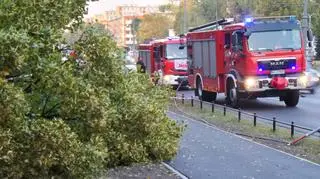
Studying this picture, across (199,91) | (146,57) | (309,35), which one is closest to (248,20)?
(309,35)

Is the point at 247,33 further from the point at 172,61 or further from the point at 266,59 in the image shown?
the point at 172,61

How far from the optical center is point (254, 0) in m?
62.9

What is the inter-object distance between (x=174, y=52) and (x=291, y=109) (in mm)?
12571

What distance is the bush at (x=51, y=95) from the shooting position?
6391 millimetres

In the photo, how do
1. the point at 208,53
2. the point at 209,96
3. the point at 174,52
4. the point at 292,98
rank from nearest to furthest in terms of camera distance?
1. the point at 292,98
2. the point at 208,53
3. the point at 209,96
4. the point at 174,52

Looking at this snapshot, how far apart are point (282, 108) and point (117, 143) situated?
1355 cm

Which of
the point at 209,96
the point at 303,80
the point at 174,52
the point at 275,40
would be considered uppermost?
the point at 275,40

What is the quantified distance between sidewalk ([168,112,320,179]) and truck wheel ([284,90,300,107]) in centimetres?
877

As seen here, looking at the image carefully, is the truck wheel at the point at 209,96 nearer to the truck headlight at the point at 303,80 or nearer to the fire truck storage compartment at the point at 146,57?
the truck headlight at the point at 303,80

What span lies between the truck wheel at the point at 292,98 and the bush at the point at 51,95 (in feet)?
48.0

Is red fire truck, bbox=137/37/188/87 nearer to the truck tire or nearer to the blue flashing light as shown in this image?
the truck tire

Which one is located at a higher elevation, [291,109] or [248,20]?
[248,20]

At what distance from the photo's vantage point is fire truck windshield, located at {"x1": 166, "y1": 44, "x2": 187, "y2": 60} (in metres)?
32.9

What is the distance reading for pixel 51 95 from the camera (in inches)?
285
